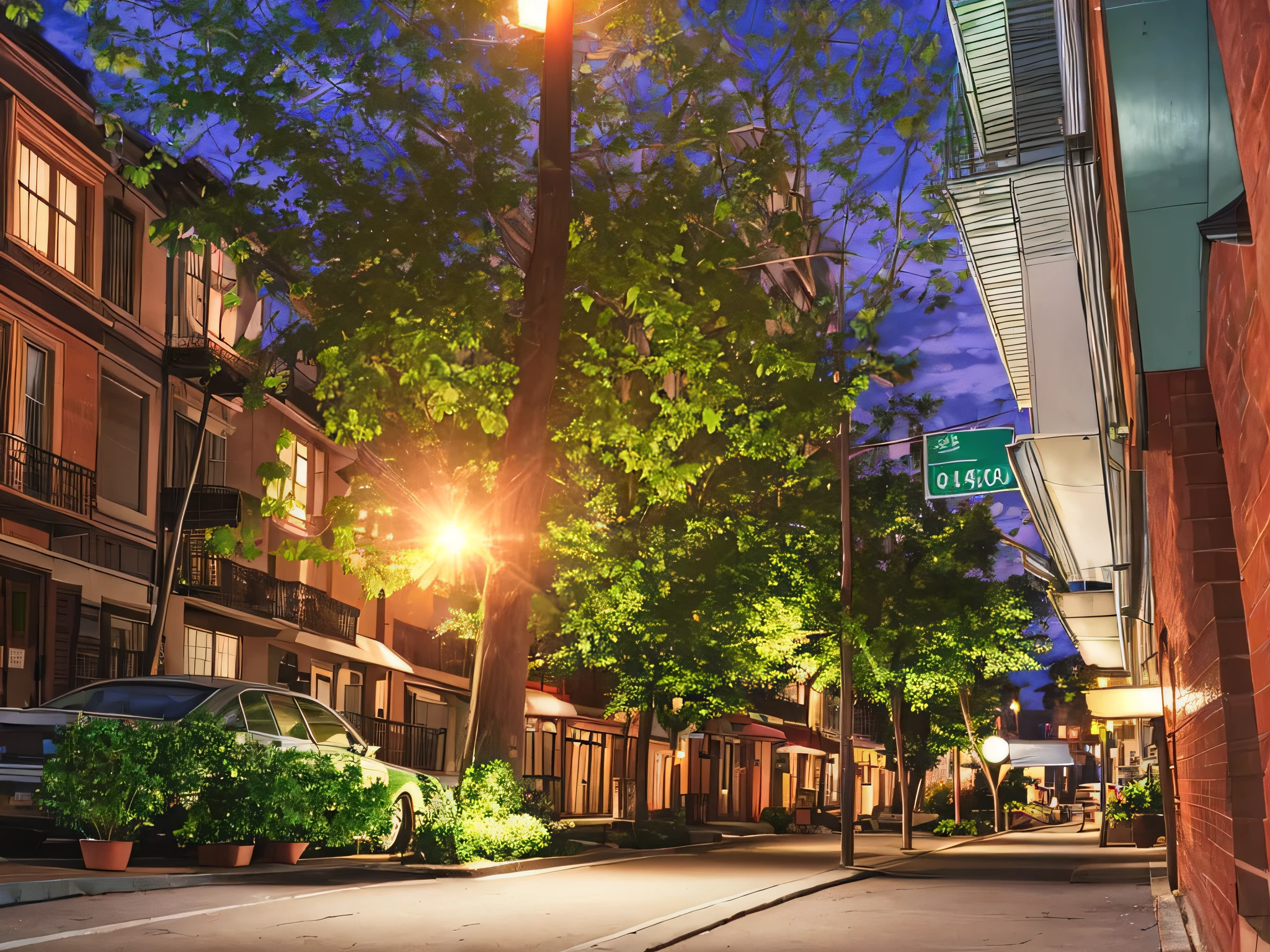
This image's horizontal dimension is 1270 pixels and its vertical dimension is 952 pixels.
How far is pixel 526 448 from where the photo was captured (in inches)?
750

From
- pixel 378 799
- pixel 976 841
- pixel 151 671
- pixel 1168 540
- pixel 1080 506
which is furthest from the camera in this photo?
pixel 976 841

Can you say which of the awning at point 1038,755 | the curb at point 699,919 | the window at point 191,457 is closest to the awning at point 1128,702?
the curb at point 699,919

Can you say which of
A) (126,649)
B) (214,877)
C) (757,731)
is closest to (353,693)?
(126,649)

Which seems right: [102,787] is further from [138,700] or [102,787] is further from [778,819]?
[778,819]

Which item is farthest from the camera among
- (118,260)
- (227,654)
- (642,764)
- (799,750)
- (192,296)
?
(799,750)

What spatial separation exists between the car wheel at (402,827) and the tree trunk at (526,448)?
4.06 feet

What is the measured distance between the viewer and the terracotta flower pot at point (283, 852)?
50.5 ft

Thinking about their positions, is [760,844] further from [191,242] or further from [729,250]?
[191,242]

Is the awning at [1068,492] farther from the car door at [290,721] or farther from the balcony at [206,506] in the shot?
the balcony at [206,506]

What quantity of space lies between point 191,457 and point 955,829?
26.5 metres

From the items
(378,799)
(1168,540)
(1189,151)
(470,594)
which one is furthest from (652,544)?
(1189,151)

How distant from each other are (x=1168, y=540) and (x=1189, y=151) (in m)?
4.41

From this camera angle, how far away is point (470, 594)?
3072cm

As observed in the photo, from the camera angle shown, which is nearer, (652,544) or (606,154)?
(606,154)
